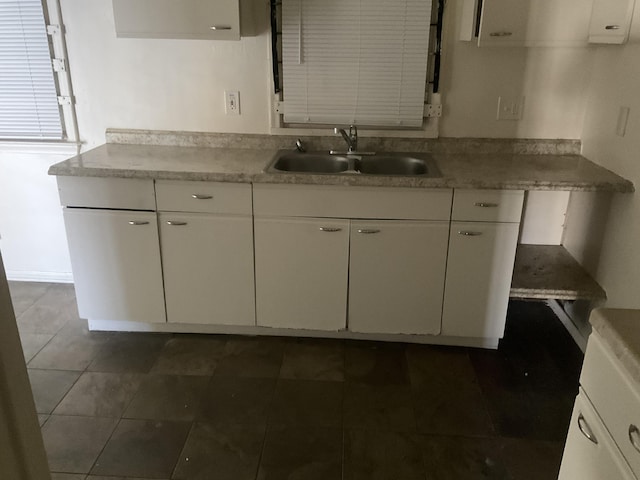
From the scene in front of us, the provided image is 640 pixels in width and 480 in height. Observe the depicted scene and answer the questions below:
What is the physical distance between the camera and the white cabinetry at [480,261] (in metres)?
2.43

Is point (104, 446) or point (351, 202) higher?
point (351, 202)

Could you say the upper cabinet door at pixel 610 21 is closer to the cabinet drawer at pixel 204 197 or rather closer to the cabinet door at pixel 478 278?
the cabinet door at pixel 478 278

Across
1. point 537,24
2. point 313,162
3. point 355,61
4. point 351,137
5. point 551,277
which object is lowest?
point 551,277

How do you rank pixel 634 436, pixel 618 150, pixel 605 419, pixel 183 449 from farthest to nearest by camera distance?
pixel 618 150, pixel 183 449, pixel 605 419, pixel 634 436

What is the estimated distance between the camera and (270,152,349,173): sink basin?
283 cm

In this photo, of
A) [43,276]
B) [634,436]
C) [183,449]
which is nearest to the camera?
[634,436]

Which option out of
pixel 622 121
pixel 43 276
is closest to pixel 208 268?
pixel 43 276

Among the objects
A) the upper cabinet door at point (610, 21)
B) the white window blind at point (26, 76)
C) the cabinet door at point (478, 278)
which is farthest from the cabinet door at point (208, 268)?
the upper cabinet door at point (610, 21)

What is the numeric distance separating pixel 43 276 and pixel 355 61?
2343mm

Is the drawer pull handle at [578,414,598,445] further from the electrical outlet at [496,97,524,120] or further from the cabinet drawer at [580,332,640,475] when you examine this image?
the electrical outlet at [496,97,524,120]

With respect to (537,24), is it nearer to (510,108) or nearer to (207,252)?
(510,108)

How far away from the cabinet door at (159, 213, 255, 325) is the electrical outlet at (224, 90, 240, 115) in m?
0.71

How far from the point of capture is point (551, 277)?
2.70m

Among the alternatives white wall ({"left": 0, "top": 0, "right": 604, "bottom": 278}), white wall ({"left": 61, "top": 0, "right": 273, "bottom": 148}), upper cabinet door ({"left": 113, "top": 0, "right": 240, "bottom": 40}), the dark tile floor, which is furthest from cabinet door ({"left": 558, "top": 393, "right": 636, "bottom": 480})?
white wall ({"left": 61, "top": 0, "right": 273, "bottom": 148})
